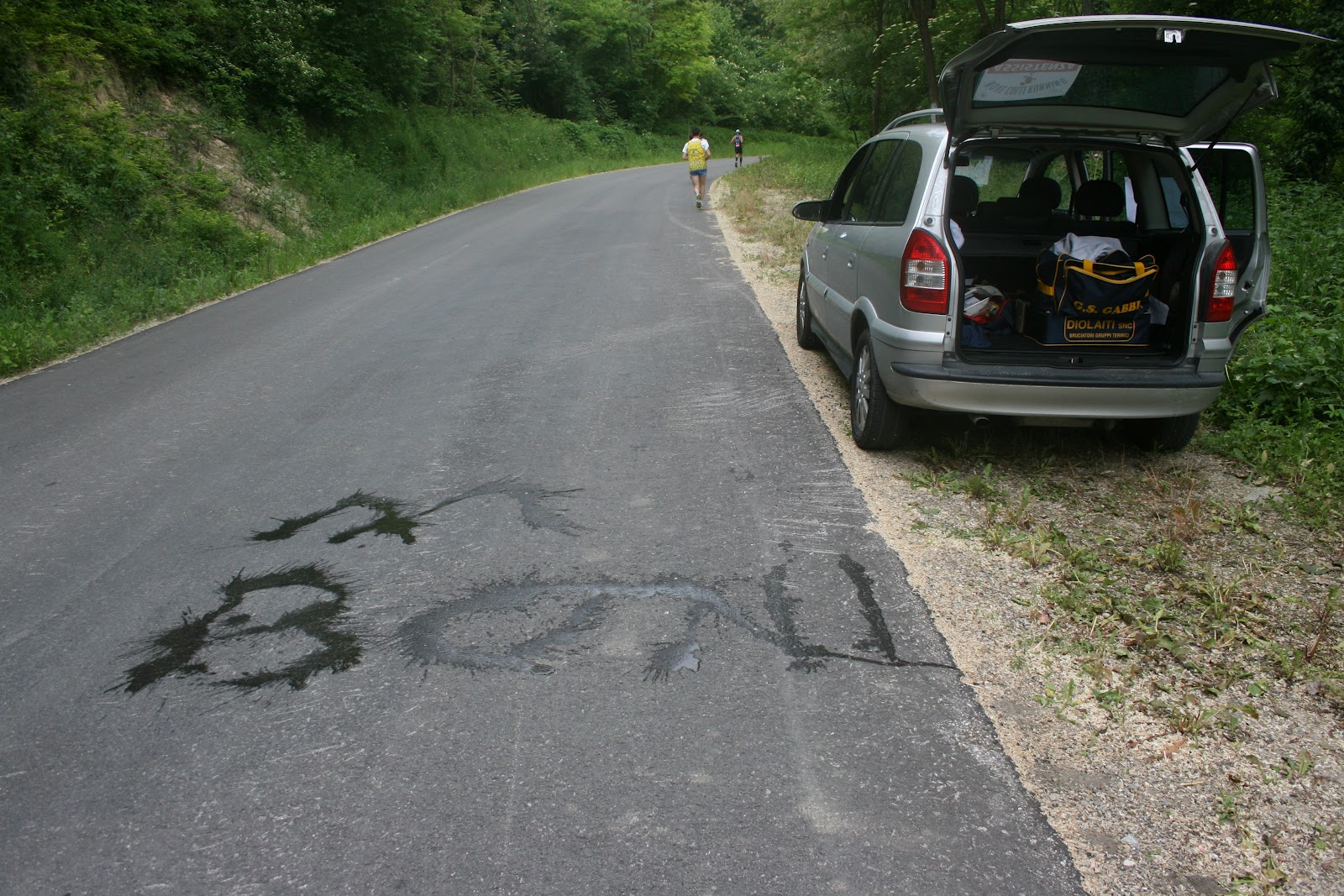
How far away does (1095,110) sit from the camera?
204 inches

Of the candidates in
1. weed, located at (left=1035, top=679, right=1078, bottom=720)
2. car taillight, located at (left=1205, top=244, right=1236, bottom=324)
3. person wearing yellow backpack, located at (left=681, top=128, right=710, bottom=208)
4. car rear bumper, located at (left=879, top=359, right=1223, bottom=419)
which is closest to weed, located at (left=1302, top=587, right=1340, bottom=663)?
weed, located at (left=1035, top=679, right=1078, bottom=720)

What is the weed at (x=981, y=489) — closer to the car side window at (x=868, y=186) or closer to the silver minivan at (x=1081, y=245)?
the silver minivan at (x=1081, y=245)

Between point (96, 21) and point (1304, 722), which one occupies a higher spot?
point (96, 21)

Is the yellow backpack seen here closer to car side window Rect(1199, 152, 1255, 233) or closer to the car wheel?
car side window Rect(1199, 152, 1255, 233)

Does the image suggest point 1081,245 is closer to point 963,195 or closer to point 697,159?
point 963,195

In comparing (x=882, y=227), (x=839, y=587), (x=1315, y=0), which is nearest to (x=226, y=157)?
(x=882, y=227)

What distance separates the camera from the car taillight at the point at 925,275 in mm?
4969

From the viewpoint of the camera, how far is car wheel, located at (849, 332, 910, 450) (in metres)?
5.45

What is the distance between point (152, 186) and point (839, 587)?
14.4m

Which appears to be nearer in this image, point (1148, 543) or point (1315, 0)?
point (1148, 543)

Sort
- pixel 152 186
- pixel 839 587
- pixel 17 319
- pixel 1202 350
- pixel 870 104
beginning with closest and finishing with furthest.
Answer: pixel 839 587
pixel 1202 350
pixel 17 319
pixel 152 186
pixel 870 104

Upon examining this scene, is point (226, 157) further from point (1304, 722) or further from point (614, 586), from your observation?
point (1304, 722)

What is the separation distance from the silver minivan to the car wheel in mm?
13

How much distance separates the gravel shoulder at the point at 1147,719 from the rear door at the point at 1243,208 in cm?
111
